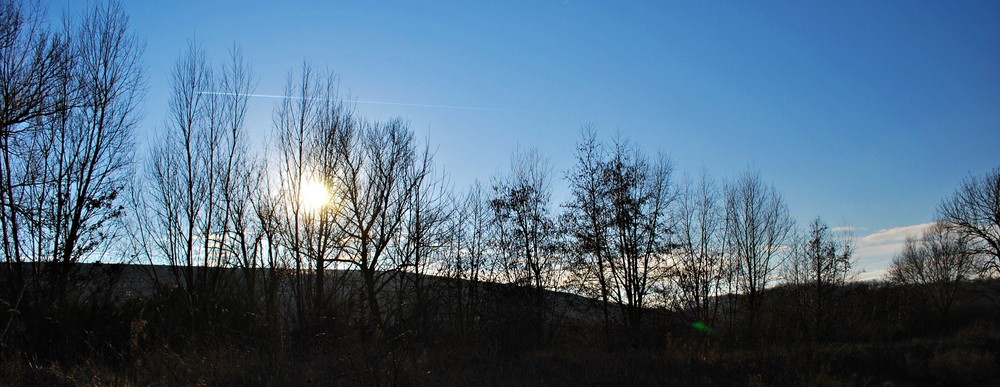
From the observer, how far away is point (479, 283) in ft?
57.4

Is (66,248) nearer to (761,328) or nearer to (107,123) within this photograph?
(107,123)

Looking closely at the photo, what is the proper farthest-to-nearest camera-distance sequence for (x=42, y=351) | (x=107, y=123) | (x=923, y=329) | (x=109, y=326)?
(x=923, y=329) < (x=107, y=123) < (x=109, y=326) < (x=42, y=351)

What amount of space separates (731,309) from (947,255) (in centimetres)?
2486

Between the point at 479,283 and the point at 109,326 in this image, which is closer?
the point at 109,326

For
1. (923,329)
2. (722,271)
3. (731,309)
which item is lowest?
(923,329)

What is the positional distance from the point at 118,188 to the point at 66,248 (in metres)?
1.78

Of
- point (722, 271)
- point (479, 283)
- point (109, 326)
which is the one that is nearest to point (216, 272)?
point (109, 326)

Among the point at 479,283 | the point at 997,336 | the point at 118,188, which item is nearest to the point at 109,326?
Result: the point at 118,188

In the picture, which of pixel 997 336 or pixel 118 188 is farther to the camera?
pixel 997 336

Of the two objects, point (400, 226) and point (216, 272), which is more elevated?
point (400, 226)

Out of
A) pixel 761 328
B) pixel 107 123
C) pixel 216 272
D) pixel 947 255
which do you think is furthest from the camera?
pixel 947 255

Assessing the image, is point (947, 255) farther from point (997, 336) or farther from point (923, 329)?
point (997, 336)

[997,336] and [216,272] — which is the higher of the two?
[216,272]

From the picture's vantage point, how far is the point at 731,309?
19969 millimetres
